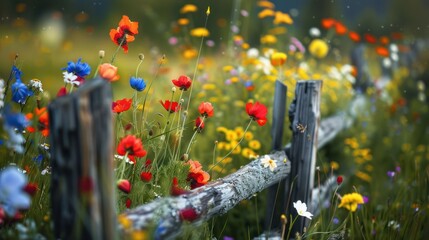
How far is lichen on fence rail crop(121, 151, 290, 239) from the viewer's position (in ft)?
5.74

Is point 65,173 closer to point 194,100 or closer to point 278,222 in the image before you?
point 278,222

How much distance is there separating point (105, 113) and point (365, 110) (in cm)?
490

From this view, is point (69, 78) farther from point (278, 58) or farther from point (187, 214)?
point (278, 58)

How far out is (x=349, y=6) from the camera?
397cm

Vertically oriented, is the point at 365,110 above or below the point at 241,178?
above

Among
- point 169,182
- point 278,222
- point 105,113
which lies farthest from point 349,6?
point 105,113

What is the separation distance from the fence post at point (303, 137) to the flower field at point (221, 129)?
13 centimetres

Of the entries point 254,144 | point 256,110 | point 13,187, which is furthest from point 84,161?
point 254,144

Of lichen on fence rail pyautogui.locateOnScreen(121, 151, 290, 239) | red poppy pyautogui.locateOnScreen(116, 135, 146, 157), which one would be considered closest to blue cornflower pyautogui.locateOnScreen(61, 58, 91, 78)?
red poppy pyautogui.locateOnScreen(116, 135, 146, 157)

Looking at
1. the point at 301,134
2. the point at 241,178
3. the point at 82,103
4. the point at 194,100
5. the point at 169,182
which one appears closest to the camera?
the point at 82,103

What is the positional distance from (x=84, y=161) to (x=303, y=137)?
1916mm

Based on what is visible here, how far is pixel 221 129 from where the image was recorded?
3.46m

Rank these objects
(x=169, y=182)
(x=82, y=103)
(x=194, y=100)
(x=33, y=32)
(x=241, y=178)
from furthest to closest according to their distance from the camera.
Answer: (x=33, y=32) → (x=194, y=100) → (x=241, y=178) → (x=169, y=182) → (x=82, y=103)

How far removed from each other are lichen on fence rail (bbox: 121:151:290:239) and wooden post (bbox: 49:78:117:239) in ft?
0.65
